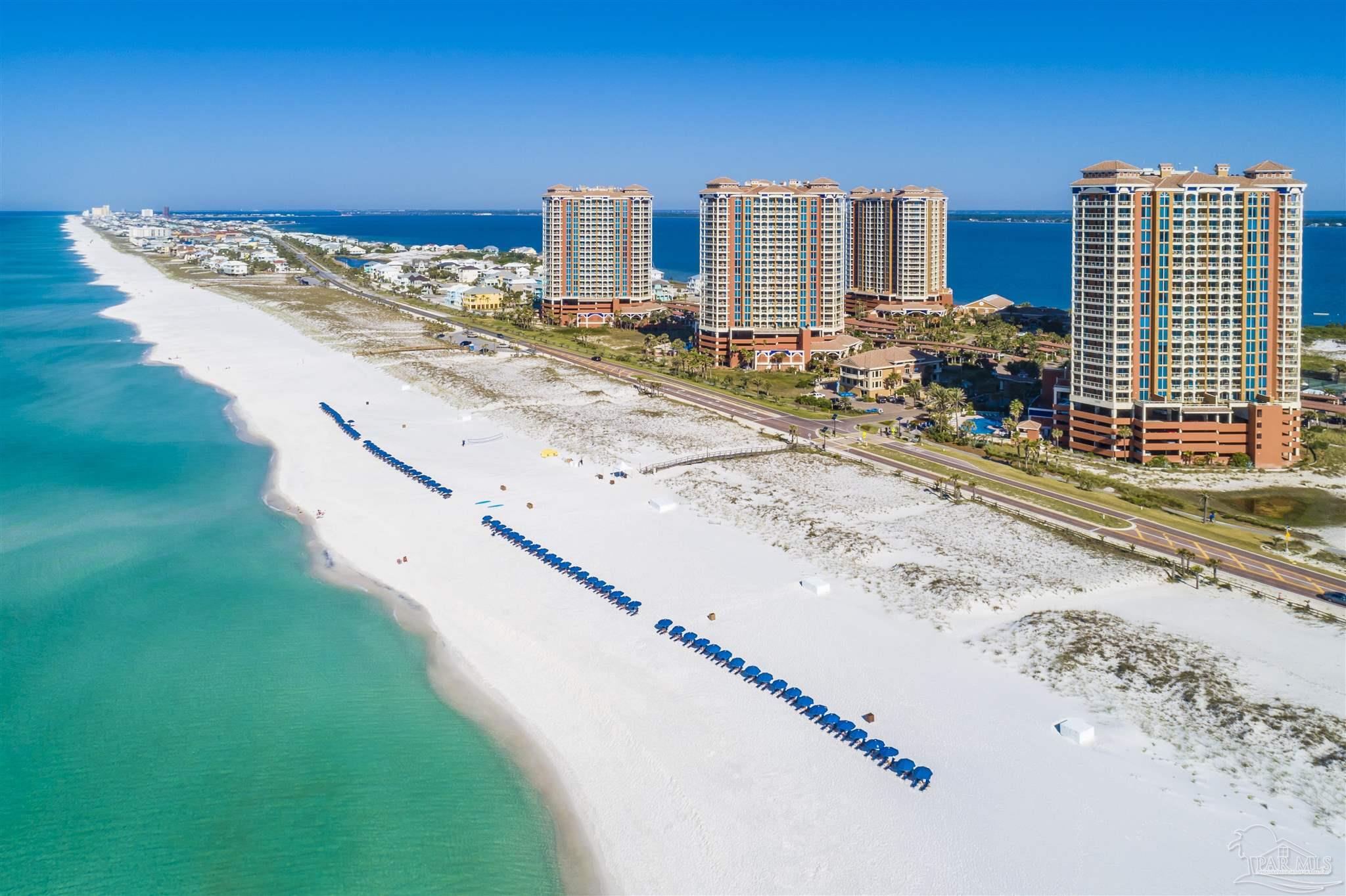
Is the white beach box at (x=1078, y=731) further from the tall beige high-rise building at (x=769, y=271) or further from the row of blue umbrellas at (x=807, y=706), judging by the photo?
the tall beige high-rise building at (x=769, y=271)

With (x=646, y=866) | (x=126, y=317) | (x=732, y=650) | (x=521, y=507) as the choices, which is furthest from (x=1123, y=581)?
(x=126, y=317)

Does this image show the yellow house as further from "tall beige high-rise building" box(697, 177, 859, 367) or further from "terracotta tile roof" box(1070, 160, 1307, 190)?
"terracotta tile roof" box(1070, 160, 1307, 190)

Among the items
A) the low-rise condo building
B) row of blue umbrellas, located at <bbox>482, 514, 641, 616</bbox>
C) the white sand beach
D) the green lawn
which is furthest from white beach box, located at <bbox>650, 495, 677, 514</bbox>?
the low-rise condo building

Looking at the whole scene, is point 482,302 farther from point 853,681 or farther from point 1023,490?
point 853,681

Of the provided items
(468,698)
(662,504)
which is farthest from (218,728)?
(662,504)

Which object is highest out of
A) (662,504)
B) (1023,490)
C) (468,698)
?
(1023,490)

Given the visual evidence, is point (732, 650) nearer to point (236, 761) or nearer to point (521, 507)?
point (236, 761)

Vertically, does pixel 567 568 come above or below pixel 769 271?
below

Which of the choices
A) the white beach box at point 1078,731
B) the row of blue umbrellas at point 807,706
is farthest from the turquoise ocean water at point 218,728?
the white beach box at point 1078,731
